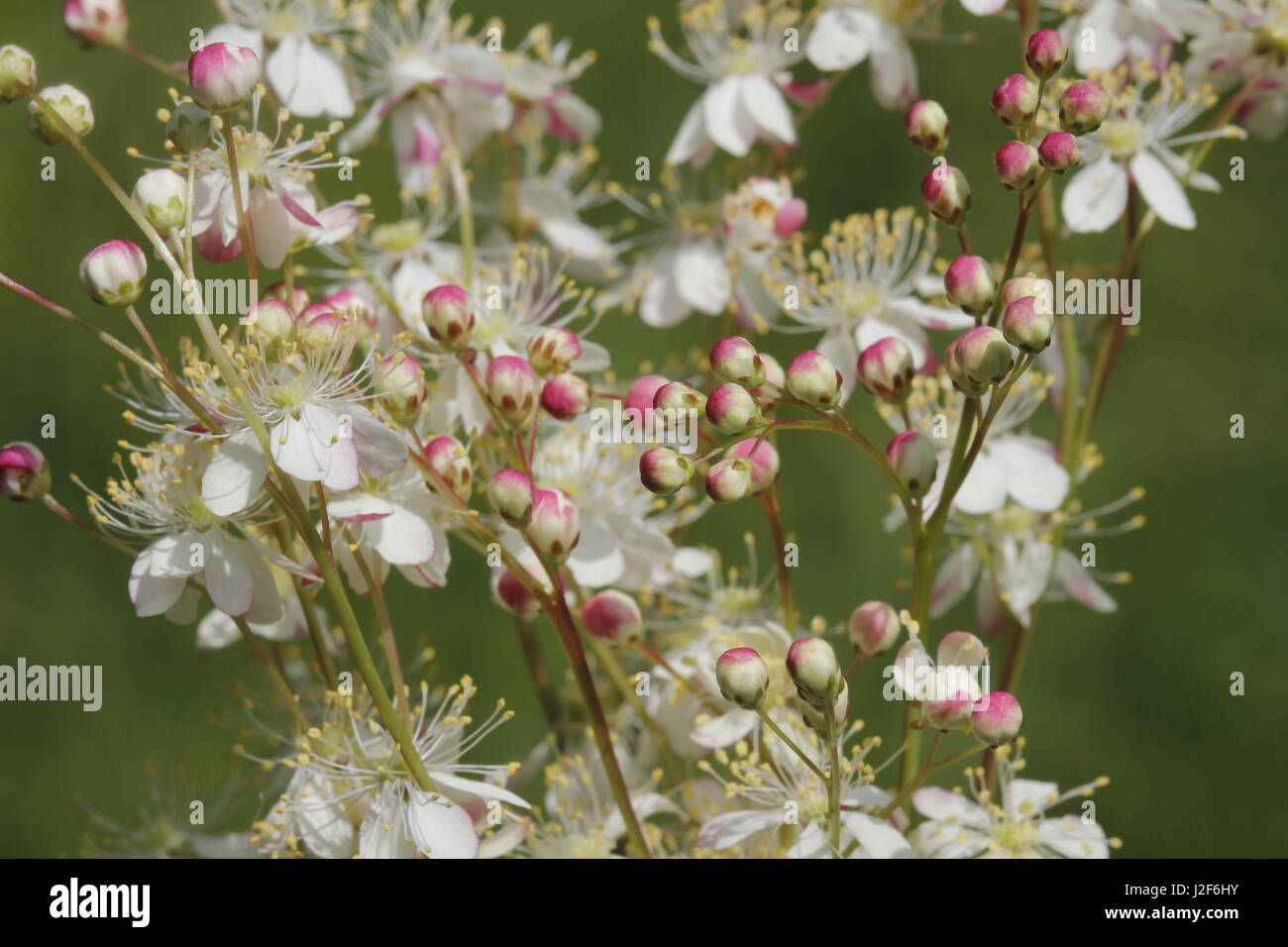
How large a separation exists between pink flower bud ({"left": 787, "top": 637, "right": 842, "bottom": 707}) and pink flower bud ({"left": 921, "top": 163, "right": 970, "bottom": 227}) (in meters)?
0.14

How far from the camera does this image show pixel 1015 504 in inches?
22.9

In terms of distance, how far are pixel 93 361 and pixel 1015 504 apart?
77cm

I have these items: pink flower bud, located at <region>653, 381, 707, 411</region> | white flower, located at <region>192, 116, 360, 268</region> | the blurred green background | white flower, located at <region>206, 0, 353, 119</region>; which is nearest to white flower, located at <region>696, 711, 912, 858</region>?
pink flower bud, located at <region>653, 381, 707, 411</region>

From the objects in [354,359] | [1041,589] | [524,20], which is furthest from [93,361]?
[1041,589]

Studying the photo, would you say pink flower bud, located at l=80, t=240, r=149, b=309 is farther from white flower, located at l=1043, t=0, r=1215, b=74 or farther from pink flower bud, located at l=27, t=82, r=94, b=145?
white flower, located at l=1043, t=0, r=1215, b=74

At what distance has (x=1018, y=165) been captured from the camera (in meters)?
0.40

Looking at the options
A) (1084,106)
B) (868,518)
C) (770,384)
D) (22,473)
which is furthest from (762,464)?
(868,518)

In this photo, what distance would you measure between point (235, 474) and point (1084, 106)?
27 cm

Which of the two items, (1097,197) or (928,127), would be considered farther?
(1097,197)

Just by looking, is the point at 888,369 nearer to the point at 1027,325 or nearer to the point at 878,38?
the point at 1027,325

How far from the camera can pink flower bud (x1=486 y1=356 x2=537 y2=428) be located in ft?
1.44

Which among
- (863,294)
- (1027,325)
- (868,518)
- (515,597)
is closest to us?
(1027,325)

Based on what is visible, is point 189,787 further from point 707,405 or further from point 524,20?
point 524,20
